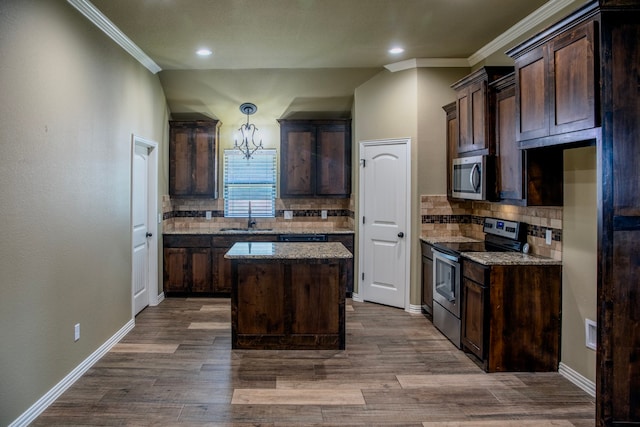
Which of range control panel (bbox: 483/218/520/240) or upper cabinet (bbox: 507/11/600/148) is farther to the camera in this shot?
range control panel (bbox: 483/218/520/240)

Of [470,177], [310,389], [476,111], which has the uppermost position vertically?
[476,111]

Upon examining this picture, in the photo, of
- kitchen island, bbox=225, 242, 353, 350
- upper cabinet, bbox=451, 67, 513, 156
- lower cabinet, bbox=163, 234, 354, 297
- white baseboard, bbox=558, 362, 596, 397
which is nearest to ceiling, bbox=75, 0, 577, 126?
upper cabinet, bbox=451, 67, 513, 156

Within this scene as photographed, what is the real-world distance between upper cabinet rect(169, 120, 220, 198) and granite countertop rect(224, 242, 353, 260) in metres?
2.01

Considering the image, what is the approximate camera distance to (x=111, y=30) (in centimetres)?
372

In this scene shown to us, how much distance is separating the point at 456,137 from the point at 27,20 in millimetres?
3840

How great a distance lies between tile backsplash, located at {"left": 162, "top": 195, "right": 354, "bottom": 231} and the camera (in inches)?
238

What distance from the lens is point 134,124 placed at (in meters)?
4.42

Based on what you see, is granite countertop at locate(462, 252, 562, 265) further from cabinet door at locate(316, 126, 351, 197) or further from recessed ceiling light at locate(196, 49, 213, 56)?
recessed ceiling light at locate(196, 49, 213, 56)

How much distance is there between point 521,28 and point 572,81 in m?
1.59

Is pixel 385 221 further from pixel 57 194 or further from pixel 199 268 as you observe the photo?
pixel 57 194

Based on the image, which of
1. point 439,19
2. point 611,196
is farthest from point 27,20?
point 611,196

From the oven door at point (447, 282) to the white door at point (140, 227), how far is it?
10.8 ft

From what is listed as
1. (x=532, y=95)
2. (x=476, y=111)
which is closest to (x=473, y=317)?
(x=532, y=95)

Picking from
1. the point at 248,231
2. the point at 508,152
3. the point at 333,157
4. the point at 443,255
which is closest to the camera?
the point at 508,152
